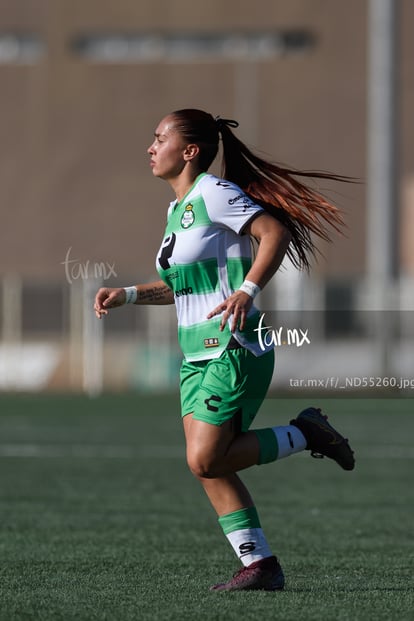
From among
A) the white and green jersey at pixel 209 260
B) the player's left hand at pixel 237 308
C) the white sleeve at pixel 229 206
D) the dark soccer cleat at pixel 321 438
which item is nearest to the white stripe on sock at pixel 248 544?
the dark soccer cleat at pixel 321 438

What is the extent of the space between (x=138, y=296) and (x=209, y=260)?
635 mm

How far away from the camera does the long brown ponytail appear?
6559 mm

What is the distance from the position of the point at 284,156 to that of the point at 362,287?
440 inches

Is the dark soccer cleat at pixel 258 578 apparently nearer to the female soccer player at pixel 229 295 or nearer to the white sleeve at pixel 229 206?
the female soccer player at pixel 229 295

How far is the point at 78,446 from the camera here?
15875 mm

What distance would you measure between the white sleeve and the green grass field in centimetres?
157

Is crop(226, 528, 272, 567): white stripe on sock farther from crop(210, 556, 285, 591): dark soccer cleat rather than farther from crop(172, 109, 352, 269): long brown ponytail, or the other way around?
crop(172, 109, 352, 269): long brown ponytail

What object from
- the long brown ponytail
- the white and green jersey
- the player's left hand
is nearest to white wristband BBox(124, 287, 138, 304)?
the white and green jersey

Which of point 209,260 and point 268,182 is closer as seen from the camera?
point 209,260

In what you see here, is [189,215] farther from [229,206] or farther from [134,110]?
[134,110]

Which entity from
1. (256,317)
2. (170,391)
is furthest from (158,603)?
(170,391)

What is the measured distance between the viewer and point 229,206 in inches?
251

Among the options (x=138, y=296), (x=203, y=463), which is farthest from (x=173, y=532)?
(x=203, y=463)

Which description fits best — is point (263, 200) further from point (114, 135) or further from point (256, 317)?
point (114, 135)
